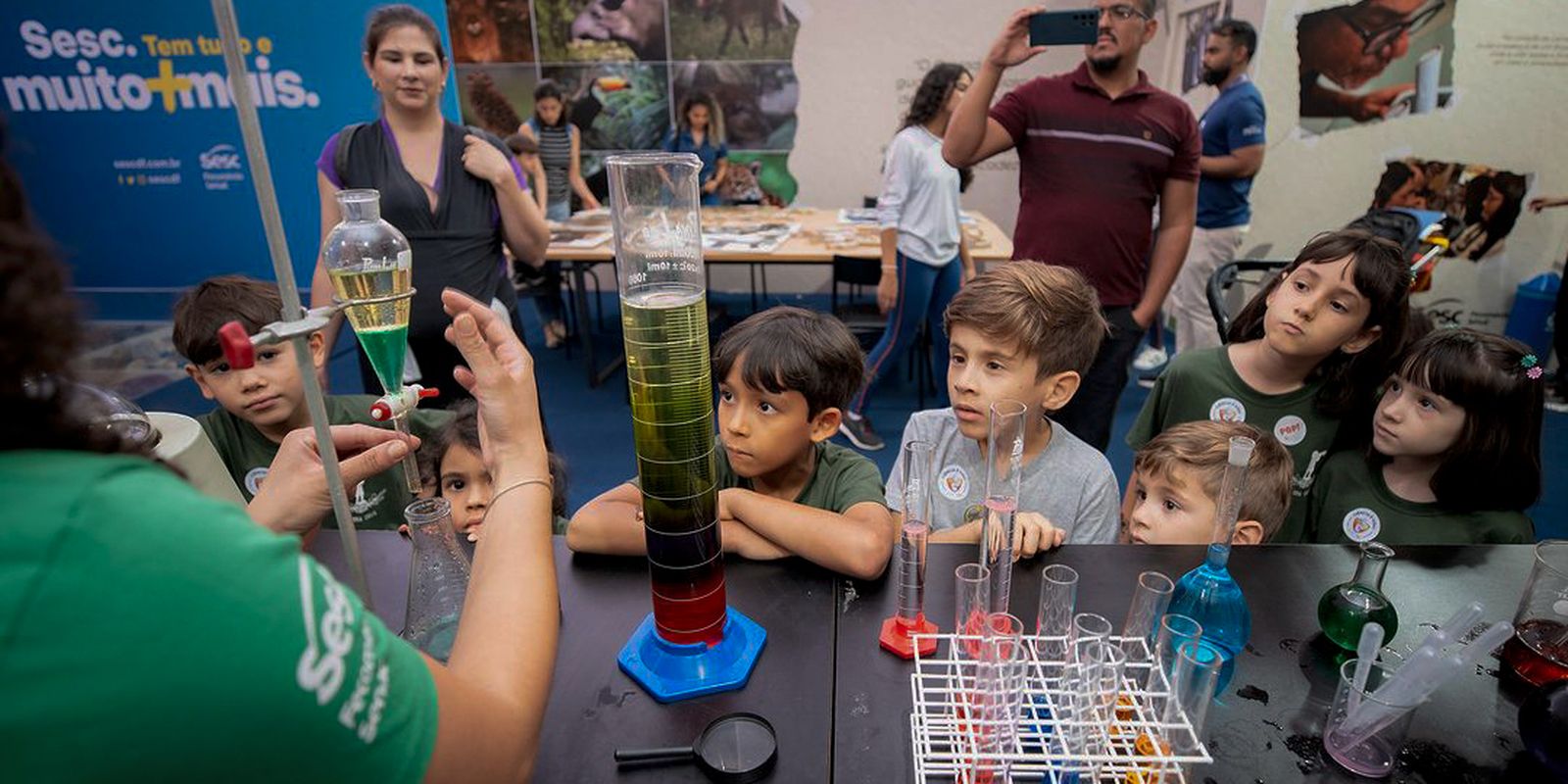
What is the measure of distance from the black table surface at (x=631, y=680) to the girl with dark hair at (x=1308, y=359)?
1.29 meters

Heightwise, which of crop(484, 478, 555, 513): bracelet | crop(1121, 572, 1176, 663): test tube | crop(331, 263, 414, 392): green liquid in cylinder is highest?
crop(331, 263, 414, 392): green liquid in cylinder

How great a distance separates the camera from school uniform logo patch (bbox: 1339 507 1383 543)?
1.61m

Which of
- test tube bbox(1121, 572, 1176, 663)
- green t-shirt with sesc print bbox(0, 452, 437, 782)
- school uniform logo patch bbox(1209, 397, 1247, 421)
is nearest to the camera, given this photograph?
green t-shirt with sesc print bbox(0, 452, 437, 782)

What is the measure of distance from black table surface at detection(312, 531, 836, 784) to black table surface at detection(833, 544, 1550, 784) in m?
0.04

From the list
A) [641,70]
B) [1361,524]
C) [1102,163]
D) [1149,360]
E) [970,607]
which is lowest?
[1149,360]

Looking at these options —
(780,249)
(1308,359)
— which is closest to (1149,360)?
(780,249)

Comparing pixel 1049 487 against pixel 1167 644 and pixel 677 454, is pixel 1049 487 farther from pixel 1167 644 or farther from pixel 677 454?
pixel 677 454

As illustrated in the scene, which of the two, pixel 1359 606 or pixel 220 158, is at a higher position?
pixel 220 158

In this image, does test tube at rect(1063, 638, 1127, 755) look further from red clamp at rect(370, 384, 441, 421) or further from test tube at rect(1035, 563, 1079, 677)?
red clamp at rect(370, 384, 441, 421)

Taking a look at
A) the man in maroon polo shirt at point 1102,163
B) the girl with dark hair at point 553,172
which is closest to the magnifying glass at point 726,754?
the man in maroon polo shirt at point 1102,163

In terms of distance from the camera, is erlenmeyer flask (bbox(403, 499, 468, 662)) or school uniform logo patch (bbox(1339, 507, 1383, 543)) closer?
erlenmeyer flask (bbox(403, 499, 468, 662))

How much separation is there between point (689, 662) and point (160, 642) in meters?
0.61

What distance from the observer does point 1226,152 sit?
3.91 m

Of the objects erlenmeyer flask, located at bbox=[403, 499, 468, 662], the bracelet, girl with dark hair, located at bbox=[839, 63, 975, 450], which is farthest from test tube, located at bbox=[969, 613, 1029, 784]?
girl with dark hair, located at bbox=[839, 63, 975, 450]
